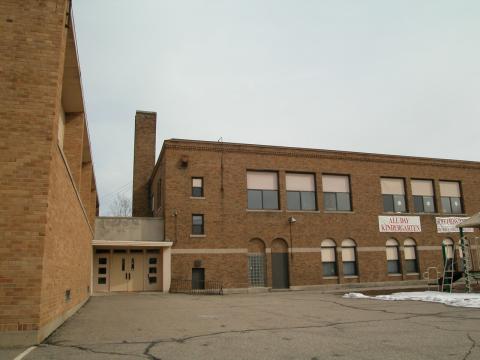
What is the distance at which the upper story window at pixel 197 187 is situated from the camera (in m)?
28.0

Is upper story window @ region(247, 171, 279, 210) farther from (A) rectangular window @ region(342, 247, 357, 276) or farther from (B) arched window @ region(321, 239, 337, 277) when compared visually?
(A) rectangular window @ region(342, 247, 357, 276)

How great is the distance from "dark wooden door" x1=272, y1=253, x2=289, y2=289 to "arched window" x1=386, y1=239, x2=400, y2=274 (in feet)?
26.4

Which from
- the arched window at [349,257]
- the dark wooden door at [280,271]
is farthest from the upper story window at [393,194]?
the dark wooden door at [280,271]

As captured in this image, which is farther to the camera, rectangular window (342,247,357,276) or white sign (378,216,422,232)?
white sign (378,216,422,232)

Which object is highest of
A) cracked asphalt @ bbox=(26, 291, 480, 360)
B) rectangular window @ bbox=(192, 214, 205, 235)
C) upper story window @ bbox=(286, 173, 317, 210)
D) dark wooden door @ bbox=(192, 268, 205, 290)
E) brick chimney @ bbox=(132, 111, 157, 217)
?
brick chimney @ bbox=(132, 111, 157, 217)

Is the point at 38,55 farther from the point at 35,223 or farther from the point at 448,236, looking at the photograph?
the point at 448,236

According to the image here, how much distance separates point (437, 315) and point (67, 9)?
38.3ft

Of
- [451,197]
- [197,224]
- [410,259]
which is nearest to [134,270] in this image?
[197,224]

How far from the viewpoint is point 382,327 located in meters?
9.98

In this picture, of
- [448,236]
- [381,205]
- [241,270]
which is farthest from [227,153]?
[448,236]

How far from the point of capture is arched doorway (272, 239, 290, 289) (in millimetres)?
28672

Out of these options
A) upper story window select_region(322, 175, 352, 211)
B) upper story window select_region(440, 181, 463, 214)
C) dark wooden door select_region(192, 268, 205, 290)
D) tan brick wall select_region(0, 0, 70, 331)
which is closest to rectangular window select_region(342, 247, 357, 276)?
upper story window select_region(322, 175, 352, 211)

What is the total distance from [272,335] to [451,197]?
101 ft

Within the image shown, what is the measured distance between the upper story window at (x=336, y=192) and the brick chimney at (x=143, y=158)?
43.4 feet
